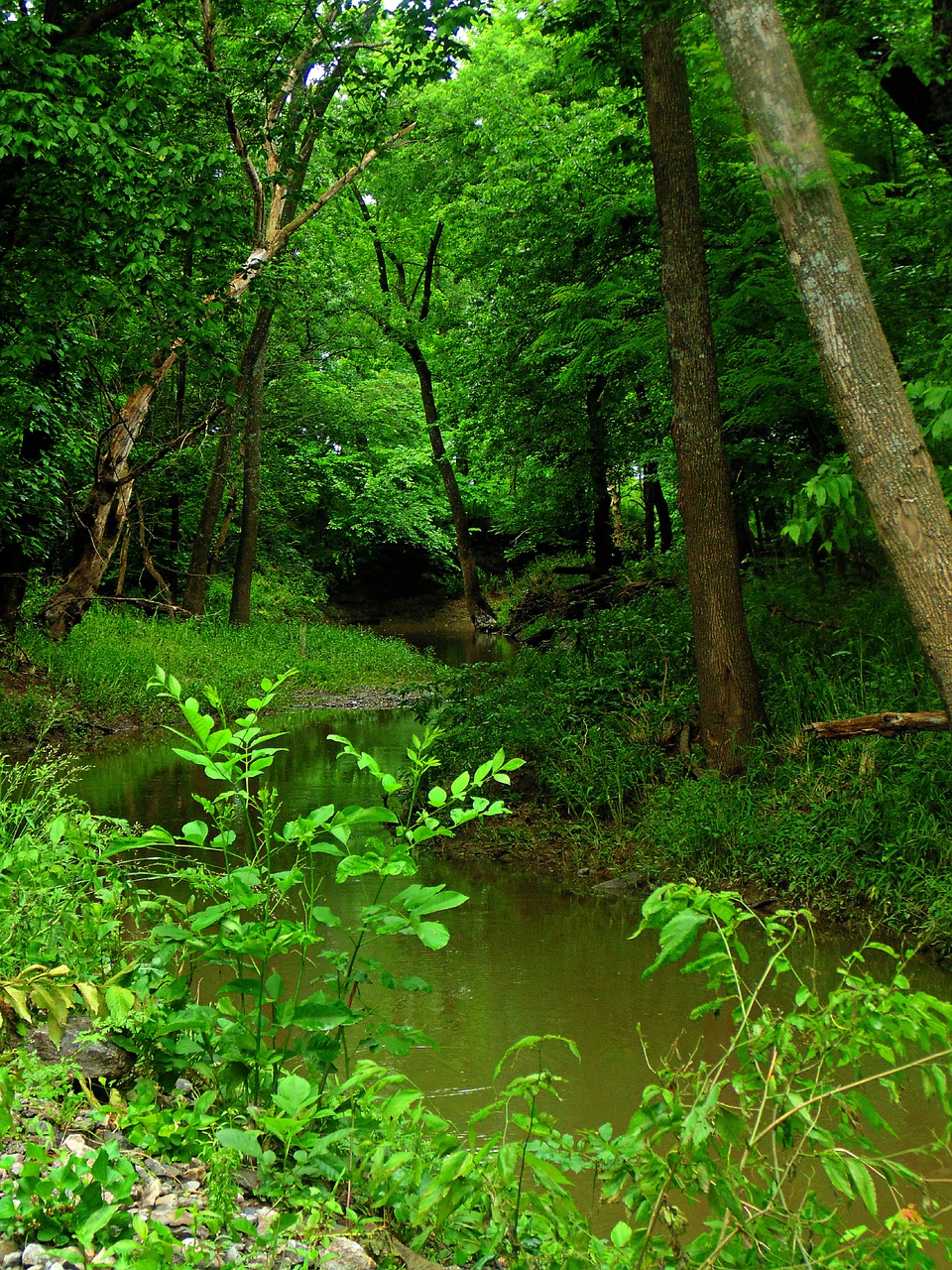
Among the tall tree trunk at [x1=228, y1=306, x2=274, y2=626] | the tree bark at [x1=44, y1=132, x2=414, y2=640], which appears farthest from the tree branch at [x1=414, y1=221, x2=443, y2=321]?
the tree bark at [x1=44, y1=132, x2=414, y2=640]

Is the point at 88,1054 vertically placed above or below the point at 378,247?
below

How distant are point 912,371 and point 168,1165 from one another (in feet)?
22.4

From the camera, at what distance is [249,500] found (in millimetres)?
21516

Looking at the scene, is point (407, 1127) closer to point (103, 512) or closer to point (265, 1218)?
point (265, 1218)

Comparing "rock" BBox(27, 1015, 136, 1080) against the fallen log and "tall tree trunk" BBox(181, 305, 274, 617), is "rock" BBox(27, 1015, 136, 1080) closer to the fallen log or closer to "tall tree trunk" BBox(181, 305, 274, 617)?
the fallen log

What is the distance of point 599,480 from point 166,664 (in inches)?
307

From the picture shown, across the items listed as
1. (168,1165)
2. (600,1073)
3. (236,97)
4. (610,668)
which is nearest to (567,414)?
(236,97)

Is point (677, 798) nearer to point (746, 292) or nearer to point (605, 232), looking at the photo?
point (746, 292)

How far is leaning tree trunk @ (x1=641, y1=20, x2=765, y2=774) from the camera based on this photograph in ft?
25.2

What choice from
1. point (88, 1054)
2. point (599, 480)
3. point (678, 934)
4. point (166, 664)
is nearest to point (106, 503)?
point (166, 664)

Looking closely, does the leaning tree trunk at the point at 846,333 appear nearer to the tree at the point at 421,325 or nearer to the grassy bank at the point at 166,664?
the grassy bank at the point at 166,664

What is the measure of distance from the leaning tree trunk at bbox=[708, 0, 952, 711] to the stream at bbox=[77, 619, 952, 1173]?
211cm

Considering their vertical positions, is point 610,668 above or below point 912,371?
below

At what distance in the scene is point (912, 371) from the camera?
7.09 meters
